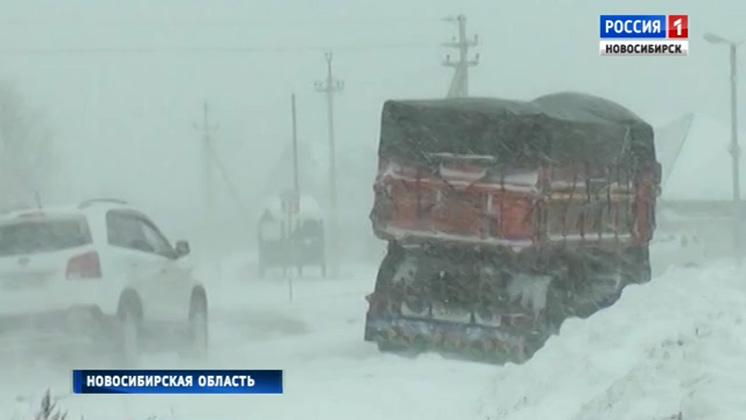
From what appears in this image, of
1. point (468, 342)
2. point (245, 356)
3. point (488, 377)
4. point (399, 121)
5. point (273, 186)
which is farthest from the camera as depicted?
point (273, 186)

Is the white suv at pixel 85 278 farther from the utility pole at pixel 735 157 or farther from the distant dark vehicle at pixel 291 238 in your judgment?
the distant dark vehicle at pixel 291 238

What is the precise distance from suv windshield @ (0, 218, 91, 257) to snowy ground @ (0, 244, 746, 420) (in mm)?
962

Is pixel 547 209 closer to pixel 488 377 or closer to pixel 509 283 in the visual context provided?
pixel 509 283

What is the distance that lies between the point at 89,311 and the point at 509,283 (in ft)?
13.9

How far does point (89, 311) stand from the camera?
38.4ft

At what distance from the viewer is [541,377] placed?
9.89 m

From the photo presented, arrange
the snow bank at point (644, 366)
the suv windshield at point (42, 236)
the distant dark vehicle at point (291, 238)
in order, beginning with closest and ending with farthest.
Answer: the snow bank at point (644, 366) → the suv windshield at point (42, 236) → the distant dark vehicle at point (291, 238)

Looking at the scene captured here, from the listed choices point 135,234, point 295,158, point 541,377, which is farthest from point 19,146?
point 541,377

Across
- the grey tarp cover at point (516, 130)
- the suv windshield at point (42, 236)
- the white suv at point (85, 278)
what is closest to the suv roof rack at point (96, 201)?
the white suv at point (85, 278)

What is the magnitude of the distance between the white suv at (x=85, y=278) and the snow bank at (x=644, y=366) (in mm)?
3231

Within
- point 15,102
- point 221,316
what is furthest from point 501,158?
point 15,102

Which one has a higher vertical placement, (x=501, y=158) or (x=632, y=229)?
(x=501, y=158)

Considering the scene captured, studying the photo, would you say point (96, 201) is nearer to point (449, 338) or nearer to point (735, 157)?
point (449, 338)

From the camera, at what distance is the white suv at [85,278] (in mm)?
11422
